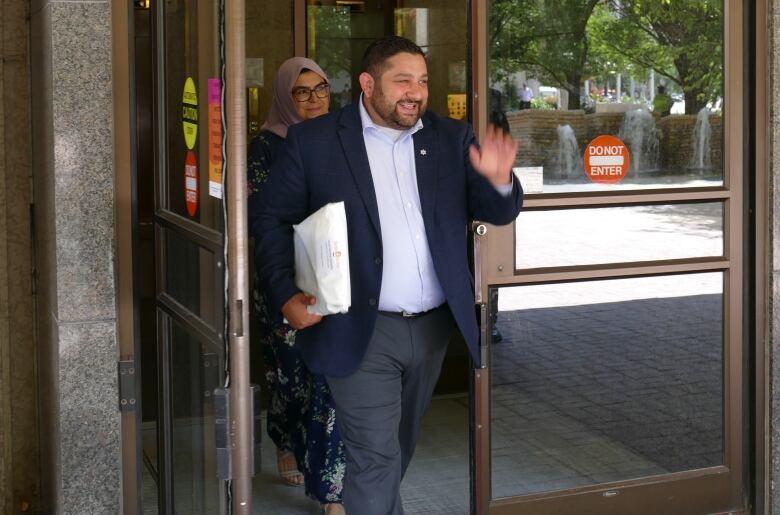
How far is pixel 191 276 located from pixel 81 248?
2.58ft

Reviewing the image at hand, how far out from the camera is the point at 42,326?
501 centimetres

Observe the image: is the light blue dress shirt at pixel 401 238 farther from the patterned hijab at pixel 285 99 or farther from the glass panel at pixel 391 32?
the glass panel at pixel 391 32

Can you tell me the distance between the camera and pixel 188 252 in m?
3.90

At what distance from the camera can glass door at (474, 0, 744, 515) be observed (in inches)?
189

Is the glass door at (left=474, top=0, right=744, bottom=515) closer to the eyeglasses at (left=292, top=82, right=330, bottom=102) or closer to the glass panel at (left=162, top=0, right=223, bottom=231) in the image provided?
the eyeglasses at (left=292, top=82, right=330, bottom=102)

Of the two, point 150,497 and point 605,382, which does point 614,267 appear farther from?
point 150,497

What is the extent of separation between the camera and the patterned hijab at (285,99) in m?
5.38

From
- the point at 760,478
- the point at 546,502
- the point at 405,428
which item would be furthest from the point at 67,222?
the point at 760,478

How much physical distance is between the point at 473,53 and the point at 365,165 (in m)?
0.84

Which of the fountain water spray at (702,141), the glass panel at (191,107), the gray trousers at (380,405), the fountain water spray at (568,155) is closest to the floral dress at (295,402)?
the gray trousers at (380,405)

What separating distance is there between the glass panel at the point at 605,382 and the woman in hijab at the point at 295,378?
716 millimetres

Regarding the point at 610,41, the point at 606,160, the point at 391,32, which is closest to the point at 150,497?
the point at 606,160

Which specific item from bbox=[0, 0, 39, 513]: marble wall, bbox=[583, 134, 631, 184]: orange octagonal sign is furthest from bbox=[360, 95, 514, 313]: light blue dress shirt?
bbox=[0, 0, 39, 513]: marble wall

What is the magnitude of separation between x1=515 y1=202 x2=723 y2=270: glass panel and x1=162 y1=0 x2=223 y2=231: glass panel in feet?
4.79
